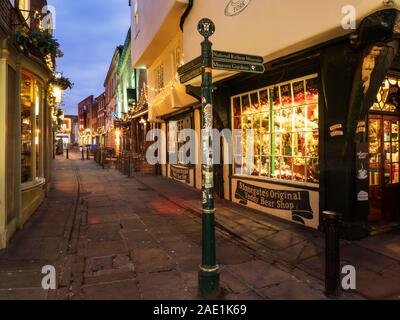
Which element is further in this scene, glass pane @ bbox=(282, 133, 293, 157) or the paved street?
glass pane @ bbox=(282, 133, 293, 157)

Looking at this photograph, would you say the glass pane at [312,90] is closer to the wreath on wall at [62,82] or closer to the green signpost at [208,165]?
the green signpost at [208,165]

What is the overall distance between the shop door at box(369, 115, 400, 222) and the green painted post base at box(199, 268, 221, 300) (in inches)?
170

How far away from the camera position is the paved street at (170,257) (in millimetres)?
4609

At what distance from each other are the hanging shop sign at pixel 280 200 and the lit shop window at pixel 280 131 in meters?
0.35

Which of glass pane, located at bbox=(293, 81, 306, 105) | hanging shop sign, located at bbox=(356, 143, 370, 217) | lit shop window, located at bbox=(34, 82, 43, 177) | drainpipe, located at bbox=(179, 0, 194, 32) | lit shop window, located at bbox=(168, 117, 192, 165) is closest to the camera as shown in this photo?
hanging shop sign, located at bbox=(356, 143, 370, 217)

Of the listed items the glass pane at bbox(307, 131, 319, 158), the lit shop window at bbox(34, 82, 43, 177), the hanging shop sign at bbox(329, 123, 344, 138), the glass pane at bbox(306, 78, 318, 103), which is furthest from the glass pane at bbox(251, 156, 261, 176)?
the lit shop window at bbox(34, 82, 43, 177)

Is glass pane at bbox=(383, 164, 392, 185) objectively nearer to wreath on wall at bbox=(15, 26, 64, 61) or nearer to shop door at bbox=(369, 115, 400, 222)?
shop door at bbox=(369, 115, 400, 222)

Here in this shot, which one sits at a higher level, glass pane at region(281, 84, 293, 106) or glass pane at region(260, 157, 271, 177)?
glass pane at region(281, 84, 293, 106)

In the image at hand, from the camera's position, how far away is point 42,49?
24.9ft

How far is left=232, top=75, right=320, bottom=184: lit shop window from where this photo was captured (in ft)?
24.6

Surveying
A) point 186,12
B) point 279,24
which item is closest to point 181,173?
point 186,12

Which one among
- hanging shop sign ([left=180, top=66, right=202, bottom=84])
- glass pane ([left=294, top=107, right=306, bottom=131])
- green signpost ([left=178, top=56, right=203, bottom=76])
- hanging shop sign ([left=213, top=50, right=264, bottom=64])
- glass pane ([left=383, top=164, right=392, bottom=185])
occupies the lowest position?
glass pane ([left=383, top=164, right=392, bottom=185])
